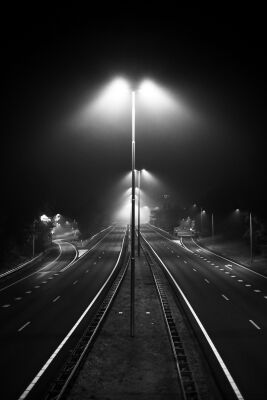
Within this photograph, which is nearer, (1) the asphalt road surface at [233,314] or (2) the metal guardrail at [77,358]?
(2) the metal guardrail at [77,358]

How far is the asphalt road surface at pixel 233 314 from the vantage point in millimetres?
14078

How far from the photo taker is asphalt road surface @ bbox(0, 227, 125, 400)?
13984 mm

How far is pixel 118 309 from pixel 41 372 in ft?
38.2

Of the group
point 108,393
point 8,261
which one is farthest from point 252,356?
point 8,261

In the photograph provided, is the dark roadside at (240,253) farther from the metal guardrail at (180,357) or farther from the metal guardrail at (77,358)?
the metal guardrail at (77,358)

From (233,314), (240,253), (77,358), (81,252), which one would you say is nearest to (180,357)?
(77,358)

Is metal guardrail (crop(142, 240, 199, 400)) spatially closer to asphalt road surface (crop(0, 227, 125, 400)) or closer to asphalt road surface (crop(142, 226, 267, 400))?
asphalt road surface (crop(142, 226, 267, 400))

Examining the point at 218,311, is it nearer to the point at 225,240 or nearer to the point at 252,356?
the point at 252,356

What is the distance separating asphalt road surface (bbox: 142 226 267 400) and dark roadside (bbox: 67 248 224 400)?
104cm

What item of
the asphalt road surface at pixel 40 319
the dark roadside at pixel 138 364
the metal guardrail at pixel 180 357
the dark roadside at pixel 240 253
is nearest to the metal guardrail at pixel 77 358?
the dark roadside at pixel 138 364

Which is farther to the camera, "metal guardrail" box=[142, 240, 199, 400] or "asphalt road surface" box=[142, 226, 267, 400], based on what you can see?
"asphalt road surface" box=[142, 226, 267, 400]

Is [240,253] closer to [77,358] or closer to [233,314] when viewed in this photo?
[233,314]

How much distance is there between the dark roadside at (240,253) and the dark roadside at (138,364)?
26.0 m

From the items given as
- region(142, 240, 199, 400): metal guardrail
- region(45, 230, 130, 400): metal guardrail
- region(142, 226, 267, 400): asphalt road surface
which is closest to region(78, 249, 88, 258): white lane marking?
region(142, 226, 267, 400): asphalt road surface
